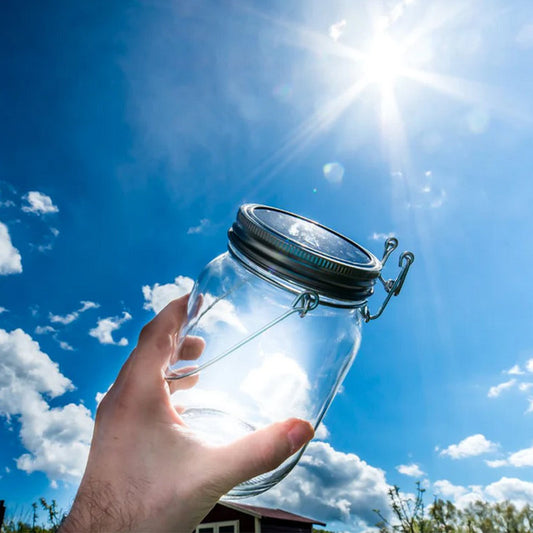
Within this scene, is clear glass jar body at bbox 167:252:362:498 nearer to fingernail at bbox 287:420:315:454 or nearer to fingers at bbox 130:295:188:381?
fingers at bbox 130:295:188:381

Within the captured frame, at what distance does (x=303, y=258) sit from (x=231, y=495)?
86 centimetres

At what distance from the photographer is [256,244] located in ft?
4.81

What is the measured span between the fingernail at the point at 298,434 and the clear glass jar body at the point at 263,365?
30cm

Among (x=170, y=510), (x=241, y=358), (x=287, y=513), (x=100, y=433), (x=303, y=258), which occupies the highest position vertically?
(x=287, y=513)

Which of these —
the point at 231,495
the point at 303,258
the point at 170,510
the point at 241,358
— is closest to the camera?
the point at 170,510

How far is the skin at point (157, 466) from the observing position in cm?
121

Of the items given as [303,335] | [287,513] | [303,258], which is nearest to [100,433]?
[303,335]

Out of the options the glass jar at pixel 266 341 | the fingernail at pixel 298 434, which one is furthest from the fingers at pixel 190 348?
the fingernail at pixel 298 434

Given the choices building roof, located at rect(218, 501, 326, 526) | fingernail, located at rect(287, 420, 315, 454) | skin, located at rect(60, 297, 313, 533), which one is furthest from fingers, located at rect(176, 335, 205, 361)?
building roof, located at rect(218, 501, 326, 526)

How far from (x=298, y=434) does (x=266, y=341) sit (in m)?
0.43

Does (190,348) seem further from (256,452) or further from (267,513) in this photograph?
(267,513)

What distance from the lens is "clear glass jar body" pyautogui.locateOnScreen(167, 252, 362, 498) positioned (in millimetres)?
1556

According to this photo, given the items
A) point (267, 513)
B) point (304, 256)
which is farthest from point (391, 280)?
point (267, 513)

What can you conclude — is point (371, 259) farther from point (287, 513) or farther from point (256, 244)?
point (287, 513)
